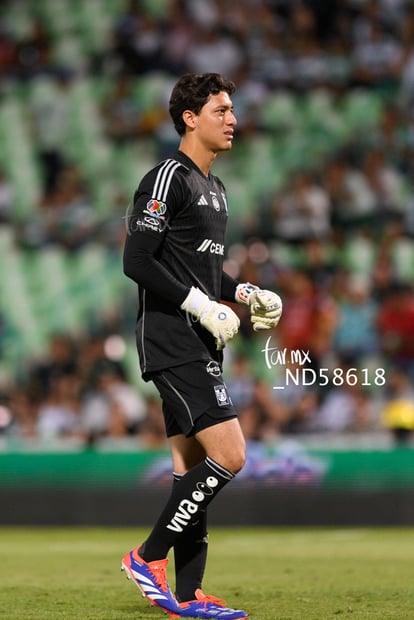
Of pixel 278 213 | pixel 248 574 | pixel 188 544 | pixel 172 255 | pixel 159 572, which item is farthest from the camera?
pixel 278 213

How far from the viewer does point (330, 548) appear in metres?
8.58

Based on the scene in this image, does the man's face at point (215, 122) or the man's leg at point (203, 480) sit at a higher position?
the man's face at point (215, 122)

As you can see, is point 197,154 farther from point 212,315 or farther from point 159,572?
point 159,572

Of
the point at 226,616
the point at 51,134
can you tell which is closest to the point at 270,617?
the point at 226,616

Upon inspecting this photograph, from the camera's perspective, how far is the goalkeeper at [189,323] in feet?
15.6

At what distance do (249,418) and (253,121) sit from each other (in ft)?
17.6

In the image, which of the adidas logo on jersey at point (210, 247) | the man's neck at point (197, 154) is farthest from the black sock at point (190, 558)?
the man's neck at point (197, 154)

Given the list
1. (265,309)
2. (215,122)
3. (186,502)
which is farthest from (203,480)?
(215,122)

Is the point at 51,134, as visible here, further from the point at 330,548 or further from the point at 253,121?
the point at 330,548

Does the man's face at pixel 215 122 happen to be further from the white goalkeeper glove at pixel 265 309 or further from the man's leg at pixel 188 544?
the man's leg at pixel 188 544

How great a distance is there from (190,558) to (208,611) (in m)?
0.35

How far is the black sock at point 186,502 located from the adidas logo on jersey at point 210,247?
0.89m

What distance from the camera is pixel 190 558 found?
506cm

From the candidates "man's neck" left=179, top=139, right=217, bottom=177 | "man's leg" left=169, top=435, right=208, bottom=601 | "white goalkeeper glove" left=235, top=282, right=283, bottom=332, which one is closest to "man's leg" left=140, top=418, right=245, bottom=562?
"man's leg" left=169, top=435, right=208, bottom=601
